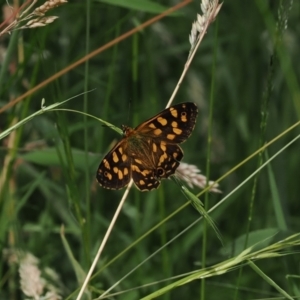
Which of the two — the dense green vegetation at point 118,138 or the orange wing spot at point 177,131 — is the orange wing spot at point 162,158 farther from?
the dense green vegetation at point 118,138

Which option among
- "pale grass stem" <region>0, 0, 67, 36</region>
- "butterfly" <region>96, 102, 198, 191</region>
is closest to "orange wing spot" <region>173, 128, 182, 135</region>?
"butterfly" <region>96, 102, 198, 191</region>

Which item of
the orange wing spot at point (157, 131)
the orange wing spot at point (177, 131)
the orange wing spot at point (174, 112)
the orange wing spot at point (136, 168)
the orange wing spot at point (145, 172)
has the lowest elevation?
the orange wing spot at point (145, 172)

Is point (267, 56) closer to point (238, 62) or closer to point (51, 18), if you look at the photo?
point (238, 62)

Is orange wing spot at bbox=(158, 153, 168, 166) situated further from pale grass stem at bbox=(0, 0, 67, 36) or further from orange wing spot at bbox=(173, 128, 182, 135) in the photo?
pale grass stem at bbox=(0, 0, 67, 36)

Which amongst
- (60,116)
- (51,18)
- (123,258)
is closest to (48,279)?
(123,258)

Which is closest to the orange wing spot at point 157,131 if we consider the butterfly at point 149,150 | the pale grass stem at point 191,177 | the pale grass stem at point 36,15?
the butterfly at point 149,150

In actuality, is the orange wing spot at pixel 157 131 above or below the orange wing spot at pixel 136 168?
above

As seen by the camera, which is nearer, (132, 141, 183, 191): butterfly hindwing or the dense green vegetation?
(132, 141, 183, 191): butterfly hindwing
